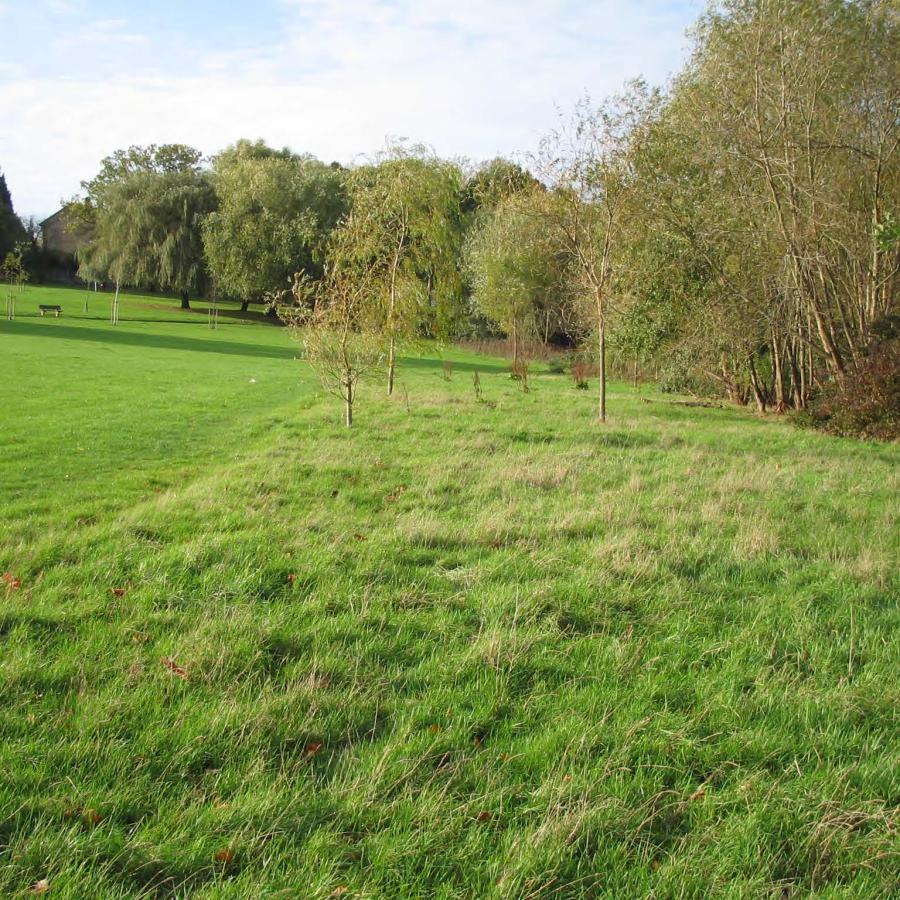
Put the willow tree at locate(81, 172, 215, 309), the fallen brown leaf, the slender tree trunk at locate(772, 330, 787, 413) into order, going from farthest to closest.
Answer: the willow tree at locate(81, 172, 215, 309)
the slender tree trunk at locate(772, 330, 787, 413)
the fallen brown leaf

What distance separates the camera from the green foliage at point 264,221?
172 feet

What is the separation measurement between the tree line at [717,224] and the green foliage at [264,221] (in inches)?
1237

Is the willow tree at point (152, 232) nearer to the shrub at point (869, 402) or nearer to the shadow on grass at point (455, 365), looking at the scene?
the shadow on grass at point (455, 365)

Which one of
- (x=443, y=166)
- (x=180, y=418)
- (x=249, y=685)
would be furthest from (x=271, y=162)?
(x=249, y=685)

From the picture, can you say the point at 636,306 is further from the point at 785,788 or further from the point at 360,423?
the point at 785,788

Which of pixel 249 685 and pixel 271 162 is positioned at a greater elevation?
pixel 271 162

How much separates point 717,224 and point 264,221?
40738 mm

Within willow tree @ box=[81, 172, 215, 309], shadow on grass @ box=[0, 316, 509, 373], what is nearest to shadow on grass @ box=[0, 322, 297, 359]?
shadow on grass @ box=[0, 316, 509, 373]

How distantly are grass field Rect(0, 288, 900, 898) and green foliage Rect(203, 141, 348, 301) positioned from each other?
149 ft

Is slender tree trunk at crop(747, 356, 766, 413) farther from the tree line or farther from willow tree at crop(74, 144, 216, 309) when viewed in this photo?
willow tree at crop(74, 144, 216, 309)

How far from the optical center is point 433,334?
2145cm

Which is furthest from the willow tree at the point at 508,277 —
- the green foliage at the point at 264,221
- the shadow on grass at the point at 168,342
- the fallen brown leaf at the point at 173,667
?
the fallen brown leaf at the point at 173,667

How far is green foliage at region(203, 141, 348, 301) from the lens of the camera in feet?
172

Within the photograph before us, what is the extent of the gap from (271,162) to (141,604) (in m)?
56.1
